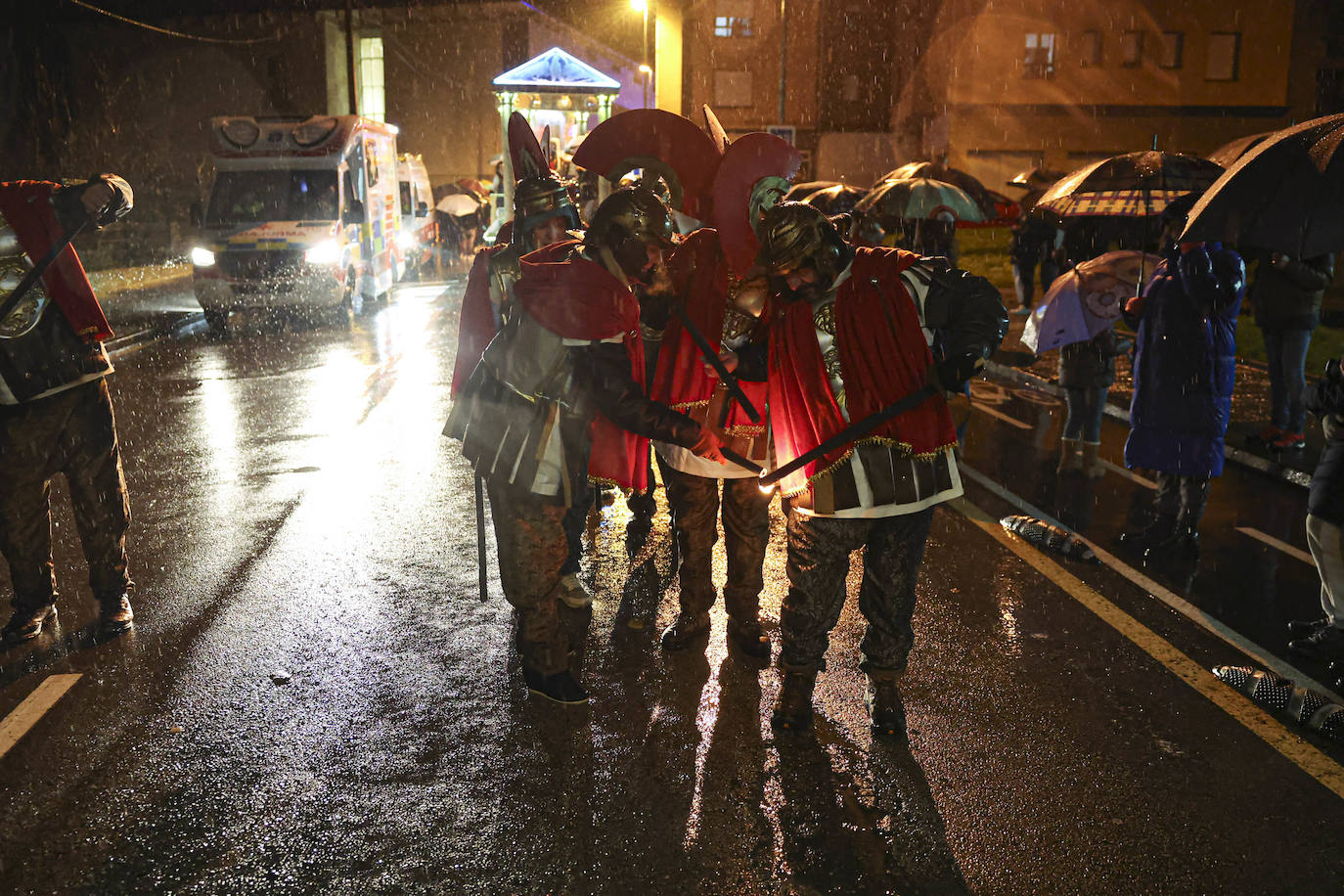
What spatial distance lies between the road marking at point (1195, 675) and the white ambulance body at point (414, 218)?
1741 cm

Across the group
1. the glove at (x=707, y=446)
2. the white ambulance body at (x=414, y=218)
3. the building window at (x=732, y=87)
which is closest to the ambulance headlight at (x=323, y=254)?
the white ambulance body at (x=414, y=218)

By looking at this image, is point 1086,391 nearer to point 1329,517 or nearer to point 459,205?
point 1329,517

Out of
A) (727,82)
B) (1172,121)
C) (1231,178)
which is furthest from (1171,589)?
(727,82)

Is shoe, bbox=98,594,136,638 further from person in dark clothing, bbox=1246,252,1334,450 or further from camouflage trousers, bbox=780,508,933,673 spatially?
person in dark clothing, bbox=1246,252,1334,450

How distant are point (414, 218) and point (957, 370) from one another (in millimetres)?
20985

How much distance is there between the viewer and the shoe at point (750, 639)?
16.0ft

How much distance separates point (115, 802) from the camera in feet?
12.2

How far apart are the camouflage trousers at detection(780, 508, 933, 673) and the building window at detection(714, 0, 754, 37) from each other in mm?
46085

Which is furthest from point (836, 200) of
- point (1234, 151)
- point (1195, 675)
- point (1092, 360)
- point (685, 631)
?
point (1195, 675)

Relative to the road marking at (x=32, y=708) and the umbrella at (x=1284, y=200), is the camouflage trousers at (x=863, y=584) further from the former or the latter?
the road marking at (x=32, y=708)

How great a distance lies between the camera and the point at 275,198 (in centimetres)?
1666

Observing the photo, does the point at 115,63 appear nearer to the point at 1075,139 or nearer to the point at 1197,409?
the point at 1075,139

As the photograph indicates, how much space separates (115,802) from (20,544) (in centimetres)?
192

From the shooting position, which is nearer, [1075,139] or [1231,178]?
[1231,178]
